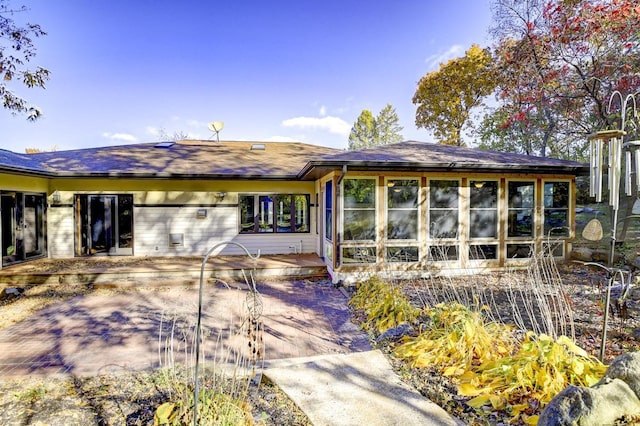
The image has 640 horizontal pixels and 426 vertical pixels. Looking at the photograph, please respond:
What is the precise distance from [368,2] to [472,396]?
32.5ft

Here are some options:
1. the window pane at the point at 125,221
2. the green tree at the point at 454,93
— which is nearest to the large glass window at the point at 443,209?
the window pane at the point at 125,221

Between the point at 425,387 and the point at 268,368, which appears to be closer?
the point at 425,387

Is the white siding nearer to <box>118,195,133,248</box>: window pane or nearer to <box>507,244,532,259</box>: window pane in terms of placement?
<box>118,195,133,248</box>: window pane

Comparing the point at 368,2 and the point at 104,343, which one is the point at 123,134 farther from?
the point at 104,343

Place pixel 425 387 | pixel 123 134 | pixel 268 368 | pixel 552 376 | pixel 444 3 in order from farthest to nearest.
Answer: pixel 123 134 → pixel 444 3 → pixel 268 368 → pixel 425 387 → pixel 552 376

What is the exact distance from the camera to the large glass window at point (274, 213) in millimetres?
9344

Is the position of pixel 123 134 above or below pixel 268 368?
above

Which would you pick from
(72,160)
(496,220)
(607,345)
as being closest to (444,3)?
(496,220)

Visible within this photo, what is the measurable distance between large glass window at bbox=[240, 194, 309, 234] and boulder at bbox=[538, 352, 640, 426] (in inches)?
308

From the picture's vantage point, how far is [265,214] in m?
Answer: 9.43

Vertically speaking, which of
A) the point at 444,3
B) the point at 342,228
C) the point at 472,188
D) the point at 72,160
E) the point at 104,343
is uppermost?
the point at 444,3

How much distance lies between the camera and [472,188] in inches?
Answer: 293

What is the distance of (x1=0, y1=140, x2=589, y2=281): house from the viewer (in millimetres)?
7016

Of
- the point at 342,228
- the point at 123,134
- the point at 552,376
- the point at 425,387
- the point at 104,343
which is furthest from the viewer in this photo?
the point at 123,134
